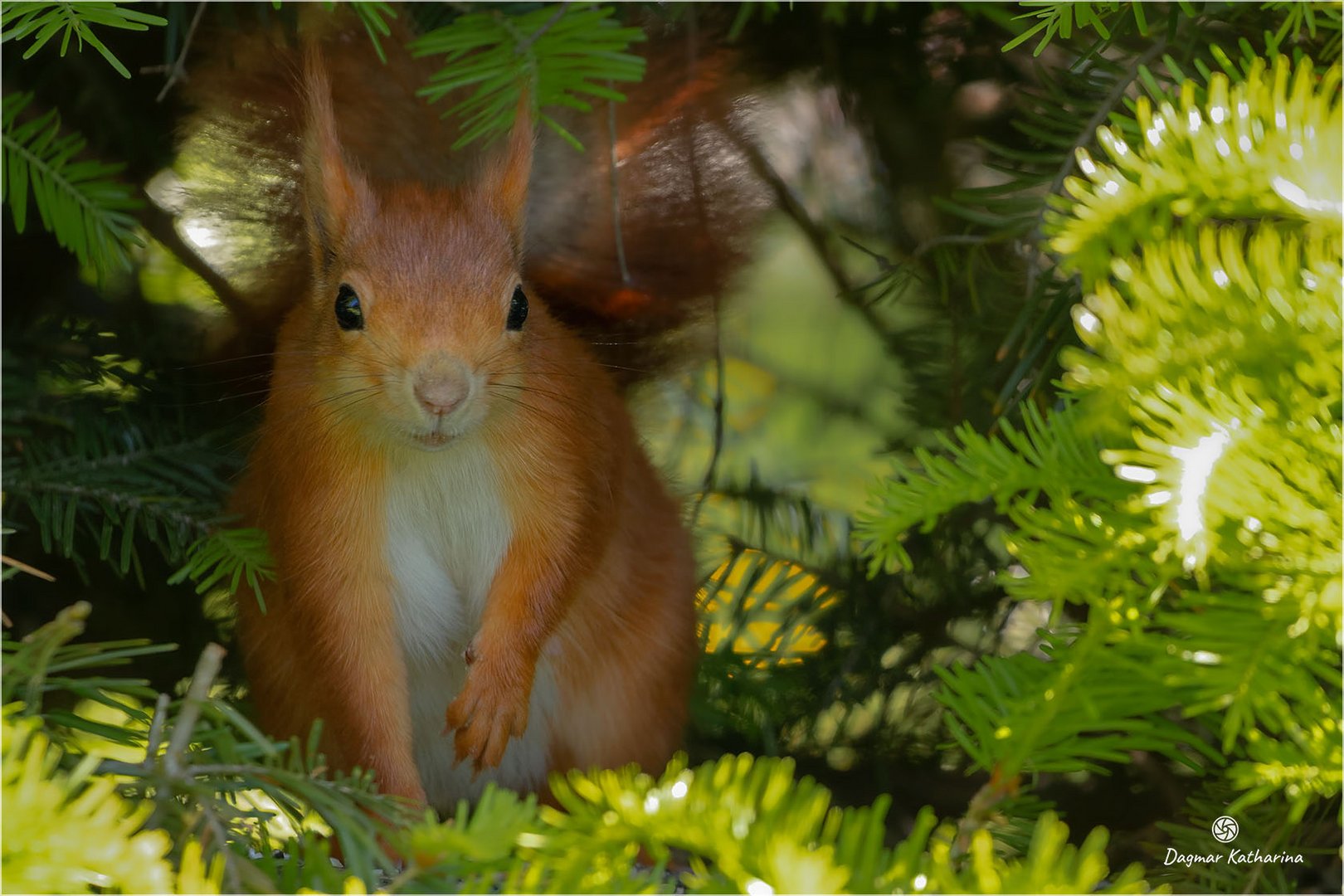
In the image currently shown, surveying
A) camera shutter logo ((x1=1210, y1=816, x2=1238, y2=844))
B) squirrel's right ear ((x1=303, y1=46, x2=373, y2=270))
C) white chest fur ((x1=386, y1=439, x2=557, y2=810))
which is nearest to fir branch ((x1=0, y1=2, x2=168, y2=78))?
squirrel's right ear ((x1=303, y1=46, x2=373, y2=270))

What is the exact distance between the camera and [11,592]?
3.07 ft

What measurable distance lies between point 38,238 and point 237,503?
26 centimetres

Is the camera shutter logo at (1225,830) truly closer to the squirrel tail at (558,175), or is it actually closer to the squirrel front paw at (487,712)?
the squirrel front paw at (487,712)

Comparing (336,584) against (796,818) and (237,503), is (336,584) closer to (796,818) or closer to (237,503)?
(237,503)

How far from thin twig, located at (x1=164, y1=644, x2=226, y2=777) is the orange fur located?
336 millimetres

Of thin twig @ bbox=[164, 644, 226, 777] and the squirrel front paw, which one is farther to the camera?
the squirrel front paw

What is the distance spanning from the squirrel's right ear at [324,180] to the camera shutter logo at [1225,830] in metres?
0.67

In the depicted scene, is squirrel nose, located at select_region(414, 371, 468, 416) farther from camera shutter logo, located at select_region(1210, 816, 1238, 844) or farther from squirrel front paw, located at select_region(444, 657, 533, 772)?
camera shutter logo, located at select_region(1210, 816, 1238, 844)

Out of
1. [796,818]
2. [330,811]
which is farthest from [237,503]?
[796,818]

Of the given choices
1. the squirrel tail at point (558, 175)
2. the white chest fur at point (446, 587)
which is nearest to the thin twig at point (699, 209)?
the squirrel tail at point (558, 175)

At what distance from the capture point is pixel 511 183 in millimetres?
899

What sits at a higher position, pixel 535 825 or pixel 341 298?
pixel 341 298

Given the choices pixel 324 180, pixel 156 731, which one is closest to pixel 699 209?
pixel 324 180

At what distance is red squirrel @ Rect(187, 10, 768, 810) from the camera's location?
2.74 feet
